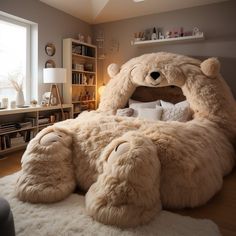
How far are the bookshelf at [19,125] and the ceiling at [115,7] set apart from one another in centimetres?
178

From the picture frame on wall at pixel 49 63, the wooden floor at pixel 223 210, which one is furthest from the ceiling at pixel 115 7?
the wooden floor at pixel 223 210

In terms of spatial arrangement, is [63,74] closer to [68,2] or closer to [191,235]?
[68,2]

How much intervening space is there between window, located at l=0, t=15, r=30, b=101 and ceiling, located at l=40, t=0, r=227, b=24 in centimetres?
68

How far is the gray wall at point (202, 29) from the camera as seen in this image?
388 centimetres

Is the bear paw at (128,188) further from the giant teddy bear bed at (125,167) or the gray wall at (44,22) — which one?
the gray wall at (44,22)

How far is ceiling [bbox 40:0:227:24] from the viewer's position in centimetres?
401

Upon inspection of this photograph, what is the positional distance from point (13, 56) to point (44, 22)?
787mm

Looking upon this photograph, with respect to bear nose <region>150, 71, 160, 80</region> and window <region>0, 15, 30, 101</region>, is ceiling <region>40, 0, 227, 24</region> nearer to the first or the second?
window <region>0, 15, 30, 101</region>

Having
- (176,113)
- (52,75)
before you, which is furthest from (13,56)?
(176,113)

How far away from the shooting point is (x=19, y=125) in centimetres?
350

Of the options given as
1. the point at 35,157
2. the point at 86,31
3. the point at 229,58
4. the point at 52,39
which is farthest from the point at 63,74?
the point at 229,58

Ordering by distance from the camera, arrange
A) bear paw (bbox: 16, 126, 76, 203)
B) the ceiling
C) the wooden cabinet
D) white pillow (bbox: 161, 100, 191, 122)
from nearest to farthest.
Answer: bear paw (bbox: 16, 126, 76, 203) → white pillow (bbox: 161, 100, 191, 122) → the ceiling → the wooden cabinet

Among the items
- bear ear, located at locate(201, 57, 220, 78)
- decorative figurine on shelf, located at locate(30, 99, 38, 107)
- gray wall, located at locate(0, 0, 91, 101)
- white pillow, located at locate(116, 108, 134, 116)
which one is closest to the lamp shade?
gray wall, located at locate(0, 0, 91, 101)

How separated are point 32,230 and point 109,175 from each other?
0.62 meters
